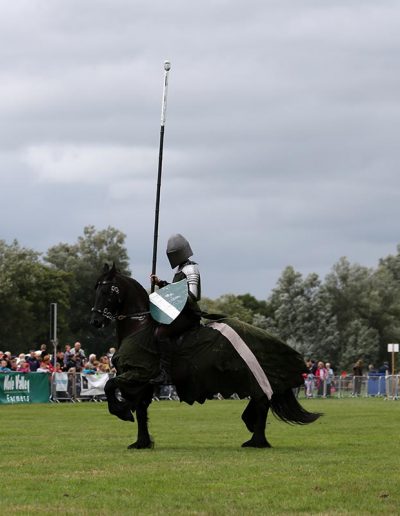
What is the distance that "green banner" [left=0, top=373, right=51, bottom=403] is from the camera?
128 feet

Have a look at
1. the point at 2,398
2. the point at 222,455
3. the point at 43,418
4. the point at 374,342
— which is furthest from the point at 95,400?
the point at 374,342

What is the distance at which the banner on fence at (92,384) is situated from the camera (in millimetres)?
43191

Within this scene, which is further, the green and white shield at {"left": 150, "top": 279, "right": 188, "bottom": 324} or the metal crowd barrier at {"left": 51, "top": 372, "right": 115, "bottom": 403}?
the metal crowd barrier at {"left": 51, "top": 372, "right": 115, "bottom": 403}

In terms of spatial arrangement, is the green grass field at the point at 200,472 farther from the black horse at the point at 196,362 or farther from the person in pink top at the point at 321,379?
the person in pink top at the point at 321,379

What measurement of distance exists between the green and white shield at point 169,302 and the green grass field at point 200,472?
1.75m

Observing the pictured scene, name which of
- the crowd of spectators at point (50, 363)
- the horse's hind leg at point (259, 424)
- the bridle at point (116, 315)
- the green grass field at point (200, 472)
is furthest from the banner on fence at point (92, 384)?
the bridle at point (116, 315)

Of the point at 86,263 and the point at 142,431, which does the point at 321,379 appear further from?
the point at 86,263

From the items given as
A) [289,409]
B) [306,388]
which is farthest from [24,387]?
[289,409]

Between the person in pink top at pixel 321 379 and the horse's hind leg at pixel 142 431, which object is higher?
the person in pink top at pixel 321 379

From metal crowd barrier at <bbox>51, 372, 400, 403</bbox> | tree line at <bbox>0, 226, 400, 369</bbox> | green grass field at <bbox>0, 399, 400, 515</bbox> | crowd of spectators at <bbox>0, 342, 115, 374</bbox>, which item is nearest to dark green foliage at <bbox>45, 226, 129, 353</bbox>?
tree line at <bbox>0, 226, 400, 369</bbox>

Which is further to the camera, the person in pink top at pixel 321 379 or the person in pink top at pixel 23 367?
the person in pink top at pixel 321 379

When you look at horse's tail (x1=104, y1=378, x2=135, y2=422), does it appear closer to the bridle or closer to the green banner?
the bridle

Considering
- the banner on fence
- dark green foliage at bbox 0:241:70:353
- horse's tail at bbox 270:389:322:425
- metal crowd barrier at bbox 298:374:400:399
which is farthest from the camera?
dark green foliage at bbox 0:241:70:353

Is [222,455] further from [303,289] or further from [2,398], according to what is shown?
[303,289]
